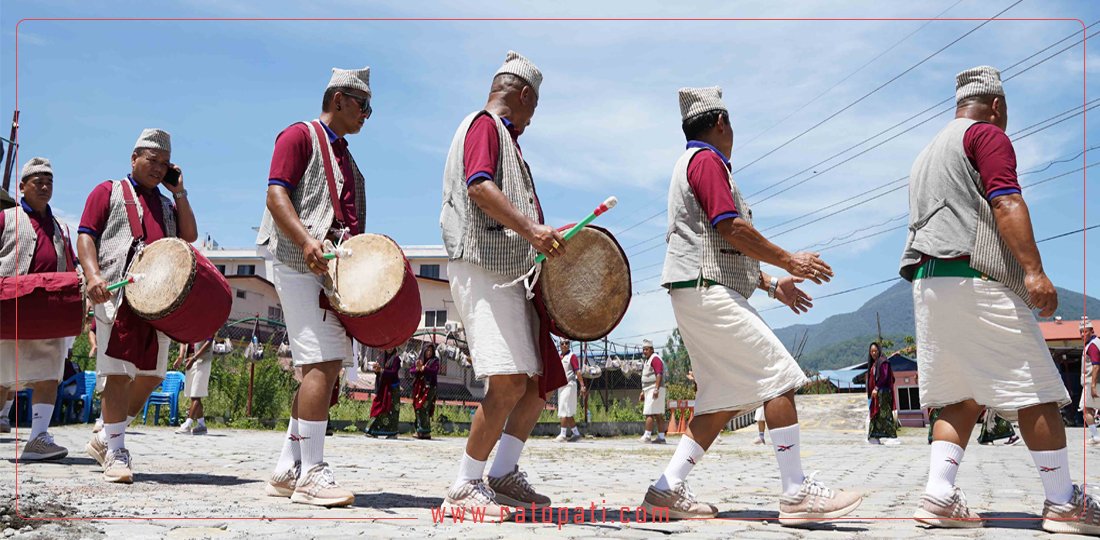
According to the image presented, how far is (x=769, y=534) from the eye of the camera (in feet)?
12.4

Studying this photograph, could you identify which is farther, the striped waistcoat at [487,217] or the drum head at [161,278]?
the drum head at [161,278]

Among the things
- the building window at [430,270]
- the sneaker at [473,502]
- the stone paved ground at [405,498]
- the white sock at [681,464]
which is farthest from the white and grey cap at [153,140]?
the building window at [430,270]

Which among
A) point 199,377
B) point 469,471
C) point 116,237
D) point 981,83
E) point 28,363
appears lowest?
point 469,471

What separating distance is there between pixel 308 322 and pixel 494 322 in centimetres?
101

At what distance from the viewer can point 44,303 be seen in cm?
620

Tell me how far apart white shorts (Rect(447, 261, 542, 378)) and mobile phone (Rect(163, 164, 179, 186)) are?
2807 mm

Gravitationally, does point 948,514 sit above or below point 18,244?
below

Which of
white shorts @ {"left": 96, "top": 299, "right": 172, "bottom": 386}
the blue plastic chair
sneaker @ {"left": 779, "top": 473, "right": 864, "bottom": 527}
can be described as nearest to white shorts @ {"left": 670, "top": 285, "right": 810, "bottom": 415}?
sneaker @ {"left": 779, "top": 473, "right": 864, "bottom": 527}

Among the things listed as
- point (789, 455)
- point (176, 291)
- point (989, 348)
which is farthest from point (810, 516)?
point (176, 291)

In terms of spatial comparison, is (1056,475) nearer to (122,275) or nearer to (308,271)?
(308,271)

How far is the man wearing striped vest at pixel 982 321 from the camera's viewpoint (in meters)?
4.05

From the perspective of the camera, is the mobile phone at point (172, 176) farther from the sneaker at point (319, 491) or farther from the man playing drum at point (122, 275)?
the sneaker at point (319, 491)

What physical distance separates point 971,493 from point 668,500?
2.91 meters

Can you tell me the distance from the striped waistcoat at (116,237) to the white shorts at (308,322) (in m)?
1.77
